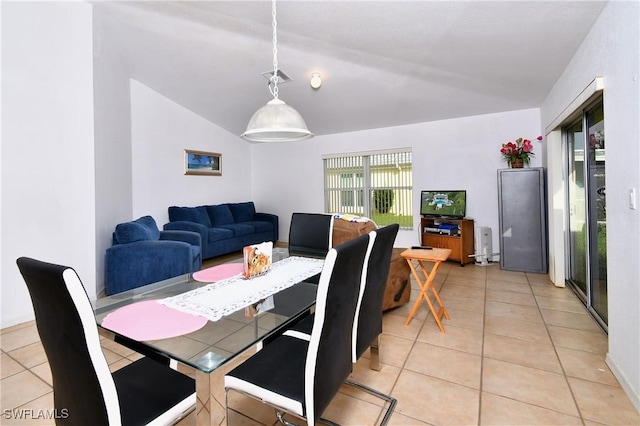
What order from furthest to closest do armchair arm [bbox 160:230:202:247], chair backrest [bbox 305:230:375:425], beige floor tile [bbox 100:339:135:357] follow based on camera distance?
1. armchair arm [bbox 160:230:202:247]
2. beige floor tile [bbox 100:339:135:357]
3. chair backrest [bbox 305:230:375:425]

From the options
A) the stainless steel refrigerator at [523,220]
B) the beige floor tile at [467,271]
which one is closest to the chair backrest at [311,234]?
the beige floor tile at [467,271]

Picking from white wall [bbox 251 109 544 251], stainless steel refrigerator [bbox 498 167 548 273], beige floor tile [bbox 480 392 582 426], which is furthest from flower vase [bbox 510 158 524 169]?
beige floor tile [bbox 480 392 582 426]

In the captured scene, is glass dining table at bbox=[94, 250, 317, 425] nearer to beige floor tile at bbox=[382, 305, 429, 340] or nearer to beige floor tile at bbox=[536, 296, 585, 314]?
beige floor tile at bbox=[382, 305, 429, 340]

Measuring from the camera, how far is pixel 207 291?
164cm

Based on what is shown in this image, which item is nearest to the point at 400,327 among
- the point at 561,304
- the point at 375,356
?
the point at 375,356

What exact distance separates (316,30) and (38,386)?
3.49m

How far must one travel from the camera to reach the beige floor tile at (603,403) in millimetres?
1567

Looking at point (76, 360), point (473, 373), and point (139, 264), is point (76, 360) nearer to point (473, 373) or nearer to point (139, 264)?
point (473, 373)

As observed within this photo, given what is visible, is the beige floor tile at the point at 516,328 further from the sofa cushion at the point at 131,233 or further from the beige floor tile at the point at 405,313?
the sofa cushion at the point at 131,233

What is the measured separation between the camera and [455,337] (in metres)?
2.45

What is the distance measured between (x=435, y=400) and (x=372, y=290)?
2.55 ft

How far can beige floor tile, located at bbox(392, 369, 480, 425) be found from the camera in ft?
5.26

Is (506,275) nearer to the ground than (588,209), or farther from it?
nearer to the ground

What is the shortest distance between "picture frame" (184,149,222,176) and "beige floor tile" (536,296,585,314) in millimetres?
5416
